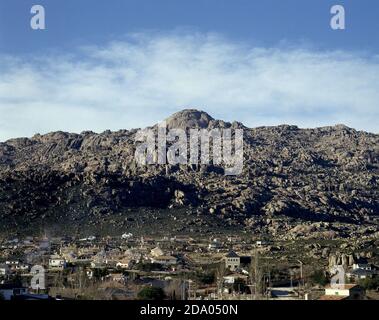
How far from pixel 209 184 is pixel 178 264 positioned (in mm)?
39996

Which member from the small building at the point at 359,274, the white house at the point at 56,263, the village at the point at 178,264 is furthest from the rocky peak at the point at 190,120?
the small building at the point at 359,274

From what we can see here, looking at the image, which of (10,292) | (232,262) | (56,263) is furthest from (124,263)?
(10,292)

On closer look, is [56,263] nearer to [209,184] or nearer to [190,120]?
[209,184]

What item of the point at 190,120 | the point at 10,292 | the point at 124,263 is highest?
the point at 190,120

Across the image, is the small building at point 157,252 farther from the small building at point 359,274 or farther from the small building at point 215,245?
the small building at point 359,274

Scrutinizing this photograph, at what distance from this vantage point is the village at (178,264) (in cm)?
2301

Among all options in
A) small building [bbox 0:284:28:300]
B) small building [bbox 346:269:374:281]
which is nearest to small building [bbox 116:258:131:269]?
small building [bbox 346:269:374:281]

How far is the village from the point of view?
75.5 feet

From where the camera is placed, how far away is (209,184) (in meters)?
77.2

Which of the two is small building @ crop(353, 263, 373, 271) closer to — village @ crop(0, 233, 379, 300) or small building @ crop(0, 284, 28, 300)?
village @ crop(0, 233, 379, 300)

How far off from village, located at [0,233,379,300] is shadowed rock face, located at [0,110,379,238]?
8.09 meters

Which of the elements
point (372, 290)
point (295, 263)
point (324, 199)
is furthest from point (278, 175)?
point (372, 290)

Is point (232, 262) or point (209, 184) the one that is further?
point (209, 184)
